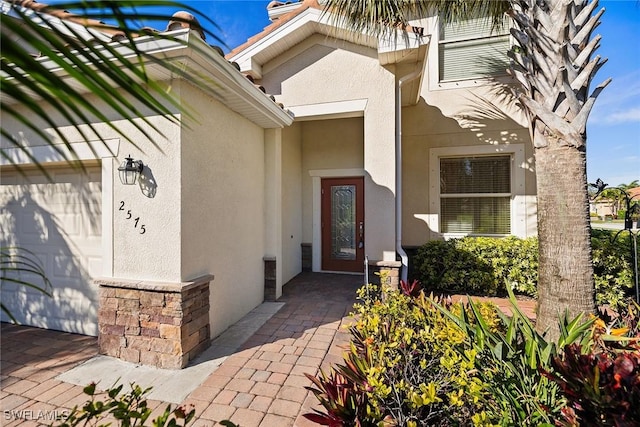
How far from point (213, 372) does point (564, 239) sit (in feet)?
15.3

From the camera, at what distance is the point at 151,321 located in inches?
161

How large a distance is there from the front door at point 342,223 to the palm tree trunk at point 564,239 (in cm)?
542

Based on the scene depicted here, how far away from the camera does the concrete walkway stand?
322cm

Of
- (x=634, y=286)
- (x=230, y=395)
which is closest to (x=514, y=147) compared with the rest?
(x=634, y=286)

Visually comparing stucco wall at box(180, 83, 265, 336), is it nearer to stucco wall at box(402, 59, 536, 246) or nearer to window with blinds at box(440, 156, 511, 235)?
stucco wall at box(402, 59, 536, 246)

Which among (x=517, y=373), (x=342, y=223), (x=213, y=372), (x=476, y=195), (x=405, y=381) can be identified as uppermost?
(x=476, y=195)

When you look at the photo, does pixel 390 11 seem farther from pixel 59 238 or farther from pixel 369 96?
pixel 59 238

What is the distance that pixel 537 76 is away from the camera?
3.82 m

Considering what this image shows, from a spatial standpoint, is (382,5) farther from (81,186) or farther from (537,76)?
(81,186)

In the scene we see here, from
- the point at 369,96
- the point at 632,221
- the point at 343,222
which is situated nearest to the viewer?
the point at 632,221

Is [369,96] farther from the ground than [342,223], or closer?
farther from the ground

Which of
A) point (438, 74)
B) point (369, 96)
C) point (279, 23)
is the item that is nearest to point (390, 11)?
point (369, 96)

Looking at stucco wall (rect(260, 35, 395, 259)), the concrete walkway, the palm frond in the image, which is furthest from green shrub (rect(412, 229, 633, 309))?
the palm frond

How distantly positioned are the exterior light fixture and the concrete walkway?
Answer: 2.56m
